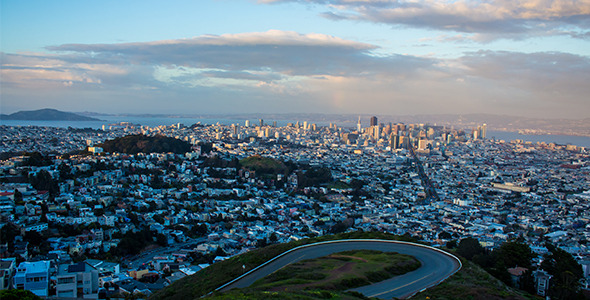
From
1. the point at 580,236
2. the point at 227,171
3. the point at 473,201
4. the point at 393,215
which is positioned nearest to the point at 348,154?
the point at 227,171

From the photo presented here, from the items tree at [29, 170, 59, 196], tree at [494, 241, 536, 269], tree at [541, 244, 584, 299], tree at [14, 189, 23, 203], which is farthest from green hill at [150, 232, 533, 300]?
tree at [29, 170, 59, 196]

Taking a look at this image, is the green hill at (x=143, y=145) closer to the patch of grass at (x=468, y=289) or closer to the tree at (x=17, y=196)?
the tree at (x=17, y=196)

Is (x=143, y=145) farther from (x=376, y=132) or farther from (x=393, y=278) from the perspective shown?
(x=376, y=132)

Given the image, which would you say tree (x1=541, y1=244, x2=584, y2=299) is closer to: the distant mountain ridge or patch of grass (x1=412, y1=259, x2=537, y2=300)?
patch of grass (x1=412, y1=259, x2=537, y2=300)

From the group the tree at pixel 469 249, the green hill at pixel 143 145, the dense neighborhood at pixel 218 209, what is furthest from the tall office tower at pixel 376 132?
the tree at pixel 469 249

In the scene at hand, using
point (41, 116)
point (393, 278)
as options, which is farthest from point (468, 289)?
point (41, 116)

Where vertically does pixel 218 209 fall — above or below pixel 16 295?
below
